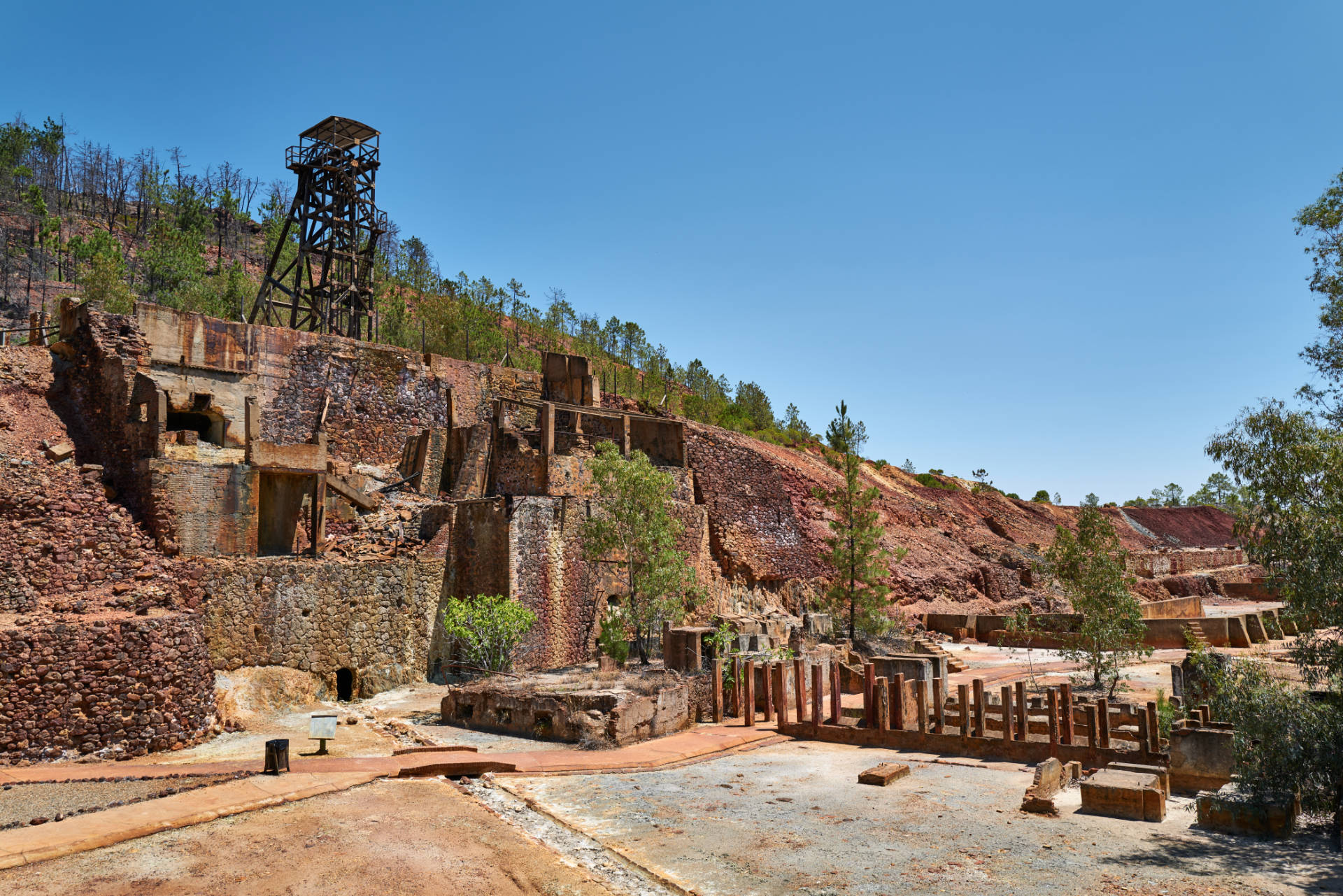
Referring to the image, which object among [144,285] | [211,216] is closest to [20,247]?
[144,285]

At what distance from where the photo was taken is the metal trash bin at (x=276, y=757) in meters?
10.4

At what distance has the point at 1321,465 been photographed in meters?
8.31

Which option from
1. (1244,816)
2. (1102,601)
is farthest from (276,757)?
(1102,601)

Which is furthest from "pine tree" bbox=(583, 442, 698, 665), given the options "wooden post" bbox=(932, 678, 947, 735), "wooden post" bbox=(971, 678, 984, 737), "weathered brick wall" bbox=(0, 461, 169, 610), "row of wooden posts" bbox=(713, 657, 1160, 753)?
"weathered brick wall" bbox=(0, 461, 169, 610)

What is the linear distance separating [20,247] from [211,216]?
766 inches

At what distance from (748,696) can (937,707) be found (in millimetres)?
3448

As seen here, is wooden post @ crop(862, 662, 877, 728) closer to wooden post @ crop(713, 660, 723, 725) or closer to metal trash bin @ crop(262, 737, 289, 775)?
wooden post @ crop(713, 660, 723, 725)

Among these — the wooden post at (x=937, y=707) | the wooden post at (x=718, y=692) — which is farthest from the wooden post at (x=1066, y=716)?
the wooden post at (x=718, y=692)

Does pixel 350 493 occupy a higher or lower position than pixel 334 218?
lower

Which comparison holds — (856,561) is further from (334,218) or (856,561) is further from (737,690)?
(334,218)

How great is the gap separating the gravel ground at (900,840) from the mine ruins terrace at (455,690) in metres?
0.05

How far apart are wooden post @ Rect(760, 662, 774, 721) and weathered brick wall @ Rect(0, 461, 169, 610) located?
443 inches

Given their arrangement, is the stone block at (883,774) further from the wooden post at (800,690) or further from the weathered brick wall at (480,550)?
the weathered brick wall at (480,550)

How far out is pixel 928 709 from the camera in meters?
14.5
